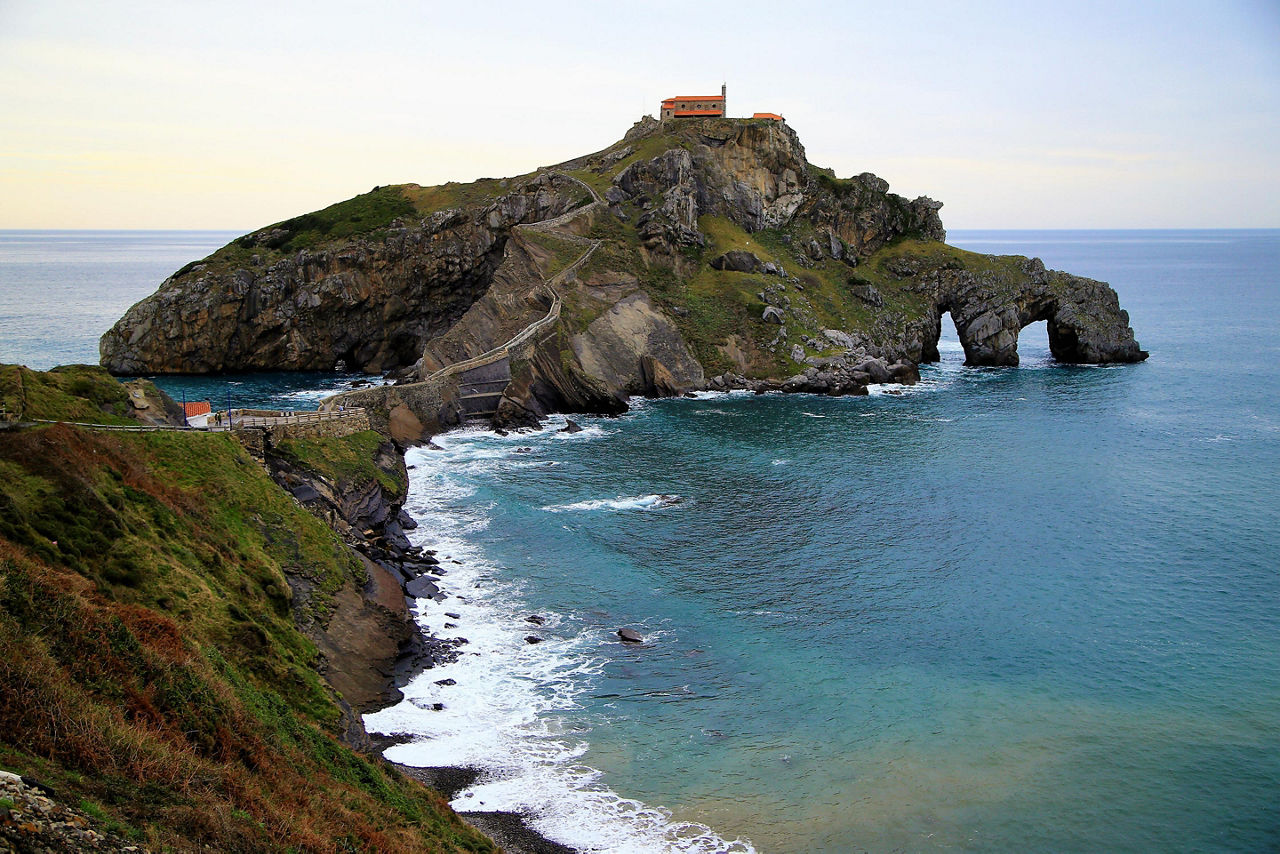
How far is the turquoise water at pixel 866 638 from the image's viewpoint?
32.2m

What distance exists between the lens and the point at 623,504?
6450cm

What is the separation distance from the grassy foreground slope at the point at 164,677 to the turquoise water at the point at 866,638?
23.7ft

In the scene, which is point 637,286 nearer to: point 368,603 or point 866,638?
point 866,638

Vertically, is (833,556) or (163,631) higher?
(163,631)

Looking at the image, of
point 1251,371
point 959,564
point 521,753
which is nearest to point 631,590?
point 521,753

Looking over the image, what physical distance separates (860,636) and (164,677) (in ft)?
104

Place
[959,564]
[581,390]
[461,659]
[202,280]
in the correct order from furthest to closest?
[202,280], [581,390], [959,564], [461,659]

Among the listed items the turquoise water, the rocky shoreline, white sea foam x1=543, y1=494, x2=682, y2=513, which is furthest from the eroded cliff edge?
the rocky shoreline

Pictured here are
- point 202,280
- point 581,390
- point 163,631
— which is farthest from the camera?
point 202,280

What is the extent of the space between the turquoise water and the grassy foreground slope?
7212mm

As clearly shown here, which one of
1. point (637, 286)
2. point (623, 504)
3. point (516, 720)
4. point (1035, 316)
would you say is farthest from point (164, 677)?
point (1035, 316)

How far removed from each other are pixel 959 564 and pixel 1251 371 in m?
86.8

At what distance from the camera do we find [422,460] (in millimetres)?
74625

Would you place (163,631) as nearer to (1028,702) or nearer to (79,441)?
(79,441)
